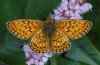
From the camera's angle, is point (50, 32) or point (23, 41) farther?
point (23, 41)

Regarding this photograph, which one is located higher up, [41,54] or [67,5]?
[67,5]

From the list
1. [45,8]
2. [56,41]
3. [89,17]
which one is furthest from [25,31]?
[89,17]

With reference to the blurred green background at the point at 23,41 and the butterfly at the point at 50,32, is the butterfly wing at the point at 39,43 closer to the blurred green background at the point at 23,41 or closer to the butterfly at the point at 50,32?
the butterfly at the point at 50,32

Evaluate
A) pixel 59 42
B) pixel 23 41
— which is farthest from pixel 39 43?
pixel 23 41

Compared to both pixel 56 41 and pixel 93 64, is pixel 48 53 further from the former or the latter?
pixel 93 64

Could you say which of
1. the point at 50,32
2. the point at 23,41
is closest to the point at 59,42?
the point at 50,32

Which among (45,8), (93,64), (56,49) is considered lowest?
(93,64)

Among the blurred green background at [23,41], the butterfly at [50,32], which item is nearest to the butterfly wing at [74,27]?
the butterfly at [50,32]

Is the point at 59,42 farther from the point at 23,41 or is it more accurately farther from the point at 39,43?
the point at 23,41
